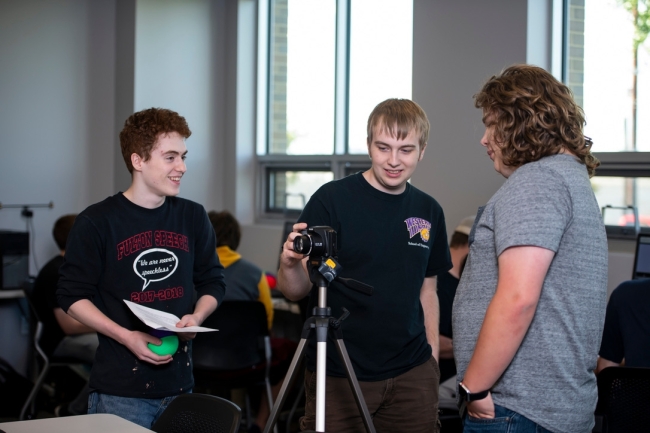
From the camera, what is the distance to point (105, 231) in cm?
190

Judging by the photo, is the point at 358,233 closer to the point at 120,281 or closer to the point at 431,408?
the point at 431,408

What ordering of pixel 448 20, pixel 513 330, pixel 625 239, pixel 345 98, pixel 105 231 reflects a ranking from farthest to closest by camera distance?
pixel 345 98 < pixel 448 20 < pixel 625 239 < pixel 105 231 < pixel 513 330

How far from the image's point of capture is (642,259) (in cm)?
305

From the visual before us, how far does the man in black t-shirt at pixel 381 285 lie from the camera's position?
188 cm

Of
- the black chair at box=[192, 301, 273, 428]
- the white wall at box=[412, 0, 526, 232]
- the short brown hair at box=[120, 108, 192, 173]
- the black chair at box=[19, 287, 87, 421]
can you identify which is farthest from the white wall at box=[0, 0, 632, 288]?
the short brown hair at box=[120, 108, 192, 173]

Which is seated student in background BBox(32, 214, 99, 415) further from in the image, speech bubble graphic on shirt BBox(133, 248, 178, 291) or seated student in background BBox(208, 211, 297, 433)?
speech bubble graphic on shirt BBox(133, 248, 178, 291)

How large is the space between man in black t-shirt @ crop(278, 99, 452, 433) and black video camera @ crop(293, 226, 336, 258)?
178 mm

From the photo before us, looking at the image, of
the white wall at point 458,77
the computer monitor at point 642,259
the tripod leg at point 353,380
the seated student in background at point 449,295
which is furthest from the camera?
the white wall at point 458,77

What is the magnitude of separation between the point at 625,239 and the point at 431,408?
7.00ft

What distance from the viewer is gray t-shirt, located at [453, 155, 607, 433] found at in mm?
1331

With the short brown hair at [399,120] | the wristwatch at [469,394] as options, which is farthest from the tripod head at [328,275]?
the short brown hair at [399,120]

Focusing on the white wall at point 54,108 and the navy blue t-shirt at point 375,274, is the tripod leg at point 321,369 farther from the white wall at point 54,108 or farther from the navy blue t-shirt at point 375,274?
the white wall at point 54,108

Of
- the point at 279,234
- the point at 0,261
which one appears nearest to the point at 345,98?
the point at 279,234

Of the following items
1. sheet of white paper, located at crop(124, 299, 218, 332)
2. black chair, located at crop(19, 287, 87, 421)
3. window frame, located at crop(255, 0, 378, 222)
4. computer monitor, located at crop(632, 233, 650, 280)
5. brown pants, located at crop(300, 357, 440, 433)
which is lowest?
black chair, located at crop(19, 287, 87, 421)
